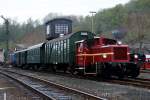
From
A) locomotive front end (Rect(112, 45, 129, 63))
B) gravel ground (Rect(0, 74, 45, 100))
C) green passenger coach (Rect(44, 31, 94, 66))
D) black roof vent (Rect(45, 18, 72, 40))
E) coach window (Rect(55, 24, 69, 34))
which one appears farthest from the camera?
coach window (Rect(55, 24, 69, 34))

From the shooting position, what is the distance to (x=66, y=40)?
99.1 feet

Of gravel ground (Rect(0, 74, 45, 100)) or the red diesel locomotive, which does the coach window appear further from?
gravel ground (Rect(0, 74, 45, 100))

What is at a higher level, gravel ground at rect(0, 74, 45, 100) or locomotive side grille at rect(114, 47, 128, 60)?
locomotive side grille at rect(114, 47, 128, 60)

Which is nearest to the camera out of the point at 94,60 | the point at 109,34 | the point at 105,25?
the point at 94,60

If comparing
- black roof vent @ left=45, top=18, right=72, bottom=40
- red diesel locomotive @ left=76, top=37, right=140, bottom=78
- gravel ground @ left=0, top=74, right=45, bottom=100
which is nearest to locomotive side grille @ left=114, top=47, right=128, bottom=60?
red diesel locomotive @ left=76, top=37, right=140, bottom=78

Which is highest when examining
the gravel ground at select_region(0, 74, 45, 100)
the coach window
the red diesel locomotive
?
the coach window

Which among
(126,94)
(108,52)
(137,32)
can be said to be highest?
(137,32)

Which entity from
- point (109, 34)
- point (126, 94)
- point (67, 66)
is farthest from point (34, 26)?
point (126, 94)

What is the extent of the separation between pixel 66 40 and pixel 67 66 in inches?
90.4

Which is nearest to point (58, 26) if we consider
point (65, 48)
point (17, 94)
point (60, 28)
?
point (60, 28)

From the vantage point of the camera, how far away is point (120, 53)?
23.4 metres

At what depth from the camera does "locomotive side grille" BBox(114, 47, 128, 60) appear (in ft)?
76.3

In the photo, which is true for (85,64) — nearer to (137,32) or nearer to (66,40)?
(66,40)

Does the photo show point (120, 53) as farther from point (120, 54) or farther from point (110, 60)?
point (110, 60)
